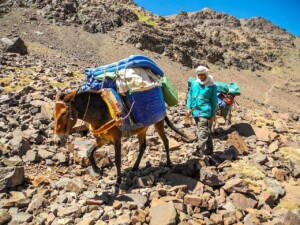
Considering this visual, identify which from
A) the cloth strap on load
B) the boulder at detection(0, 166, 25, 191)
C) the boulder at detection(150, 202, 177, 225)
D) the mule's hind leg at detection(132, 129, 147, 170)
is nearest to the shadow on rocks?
the cloth strap on load

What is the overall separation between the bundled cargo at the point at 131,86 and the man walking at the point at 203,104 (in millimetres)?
1116

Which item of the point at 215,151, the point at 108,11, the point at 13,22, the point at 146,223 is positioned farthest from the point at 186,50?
the point at 146,223

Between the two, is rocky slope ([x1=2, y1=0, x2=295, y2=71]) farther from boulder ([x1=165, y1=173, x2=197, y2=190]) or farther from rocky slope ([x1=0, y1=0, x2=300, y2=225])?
boulder ([x1=165, y1=173, x2=197, y2=190])

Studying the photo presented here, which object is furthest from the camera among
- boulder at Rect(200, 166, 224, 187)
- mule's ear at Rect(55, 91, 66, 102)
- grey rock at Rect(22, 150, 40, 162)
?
grey rock at Rect(22, 150, 40, 162)

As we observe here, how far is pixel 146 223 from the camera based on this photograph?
4340 millimetres

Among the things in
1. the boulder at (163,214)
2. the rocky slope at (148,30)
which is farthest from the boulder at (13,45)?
the rocky slope at (148,30)

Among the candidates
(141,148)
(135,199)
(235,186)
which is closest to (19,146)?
(141,148)

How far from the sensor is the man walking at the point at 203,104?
645cm

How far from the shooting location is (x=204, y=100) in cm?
661

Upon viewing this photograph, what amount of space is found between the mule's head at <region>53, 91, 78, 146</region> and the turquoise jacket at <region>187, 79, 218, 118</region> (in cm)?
289

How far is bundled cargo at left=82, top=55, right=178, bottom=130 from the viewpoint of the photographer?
18.1ft

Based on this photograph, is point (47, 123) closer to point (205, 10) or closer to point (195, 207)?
point (195, 207)

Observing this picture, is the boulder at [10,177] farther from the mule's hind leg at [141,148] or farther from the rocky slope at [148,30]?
the rocky slope at [148,30]

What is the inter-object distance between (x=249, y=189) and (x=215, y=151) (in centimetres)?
226
